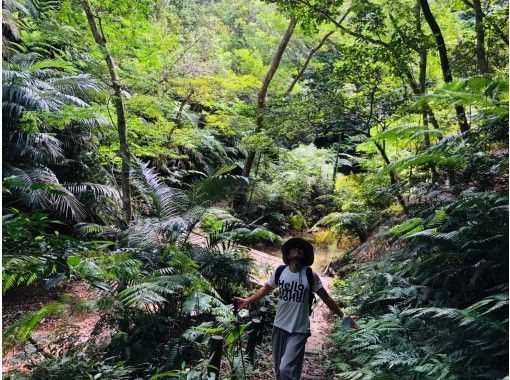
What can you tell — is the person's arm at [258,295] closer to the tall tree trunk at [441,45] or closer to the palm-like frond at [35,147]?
the tall tree trunk at [441,45]

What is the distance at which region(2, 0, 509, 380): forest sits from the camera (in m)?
2.94

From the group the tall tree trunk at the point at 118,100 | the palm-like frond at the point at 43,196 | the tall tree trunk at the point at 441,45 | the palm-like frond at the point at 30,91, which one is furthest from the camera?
the palm-like frond at the point at 30,91

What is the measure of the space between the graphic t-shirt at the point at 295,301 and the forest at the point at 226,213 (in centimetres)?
50

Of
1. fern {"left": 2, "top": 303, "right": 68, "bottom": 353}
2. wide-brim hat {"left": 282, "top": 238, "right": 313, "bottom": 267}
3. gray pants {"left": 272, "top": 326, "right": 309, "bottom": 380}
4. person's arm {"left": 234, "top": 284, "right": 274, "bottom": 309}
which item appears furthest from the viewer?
person's arm {"left": 234, "top": 284, "right": 274, "bottom": 309}

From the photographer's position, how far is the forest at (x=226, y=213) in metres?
2.94

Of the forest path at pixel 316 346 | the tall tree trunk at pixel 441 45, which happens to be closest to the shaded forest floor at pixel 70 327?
the forest path at pixel 316 346

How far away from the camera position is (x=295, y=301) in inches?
124

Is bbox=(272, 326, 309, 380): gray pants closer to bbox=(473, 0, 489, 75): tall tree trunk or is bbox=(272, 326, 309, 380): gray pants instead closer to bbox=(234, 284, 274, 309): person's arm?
bbox=(234, 284, 274, 309): person's arm

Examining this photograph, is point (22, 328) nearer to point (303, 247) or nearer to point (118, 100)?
point (303, 247)

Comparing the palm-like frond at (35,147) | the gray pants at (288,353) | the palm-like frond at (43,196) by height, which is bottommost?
the gray pants at (288,353)

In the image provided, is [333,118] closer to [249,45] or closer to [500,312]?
[500,312]

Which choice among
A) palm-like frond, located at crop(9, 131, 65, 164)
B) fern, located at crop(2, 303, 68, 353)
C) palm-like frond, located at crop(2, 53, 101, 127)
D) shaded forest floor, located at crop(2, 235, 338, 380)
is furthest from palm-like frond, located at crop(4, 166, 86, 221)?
fern, located at crop(2, 303, 68, 353)

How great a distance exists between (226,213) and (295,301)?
8.28 ft

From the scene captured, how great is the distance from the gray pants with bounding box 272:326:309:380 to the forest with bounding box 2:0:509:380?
44cm
